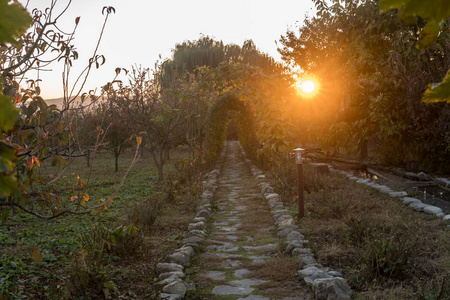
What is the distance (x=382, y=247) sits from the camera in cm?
403

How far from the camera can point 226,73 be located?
820cm

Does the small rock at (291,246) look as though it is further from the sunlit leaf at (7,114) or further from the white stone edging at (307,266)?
the sunlit leaf at (7,114)

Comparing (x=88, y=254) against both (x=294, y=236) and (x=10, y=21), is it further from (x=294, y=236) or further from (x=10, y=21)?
(x=10, y=21)

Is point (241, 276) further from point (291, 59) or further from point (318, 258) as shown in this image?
point (291, 59)

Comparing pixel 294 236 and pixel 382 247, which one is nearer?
pixel 382 247

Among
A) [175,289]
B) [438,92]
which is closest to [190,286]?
[175,289]

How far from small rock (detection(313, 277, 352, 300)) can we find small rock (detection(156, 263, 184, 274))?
1477 mm

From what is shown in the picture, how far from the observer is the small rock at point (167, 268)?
173 inches

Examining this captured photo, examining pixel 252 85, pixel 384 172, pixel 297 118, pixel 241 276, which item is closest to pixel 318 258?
pixel 241 276

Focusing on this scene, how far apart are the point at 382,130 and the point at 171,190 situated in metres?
6.65

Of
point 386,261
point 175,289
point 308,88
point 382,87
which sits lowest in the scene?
point 175,289

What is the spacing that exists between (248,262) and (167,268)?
3.17ft

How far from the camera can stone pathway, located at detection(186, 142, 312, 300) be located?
399cm

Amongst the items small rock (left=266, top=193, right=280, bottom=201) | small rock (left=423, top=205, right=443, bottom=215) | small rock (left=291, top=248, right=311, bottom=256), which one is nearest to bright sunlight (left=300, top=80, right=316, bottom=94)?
small rock (left=266, top=193, right=280, bottom=201)
